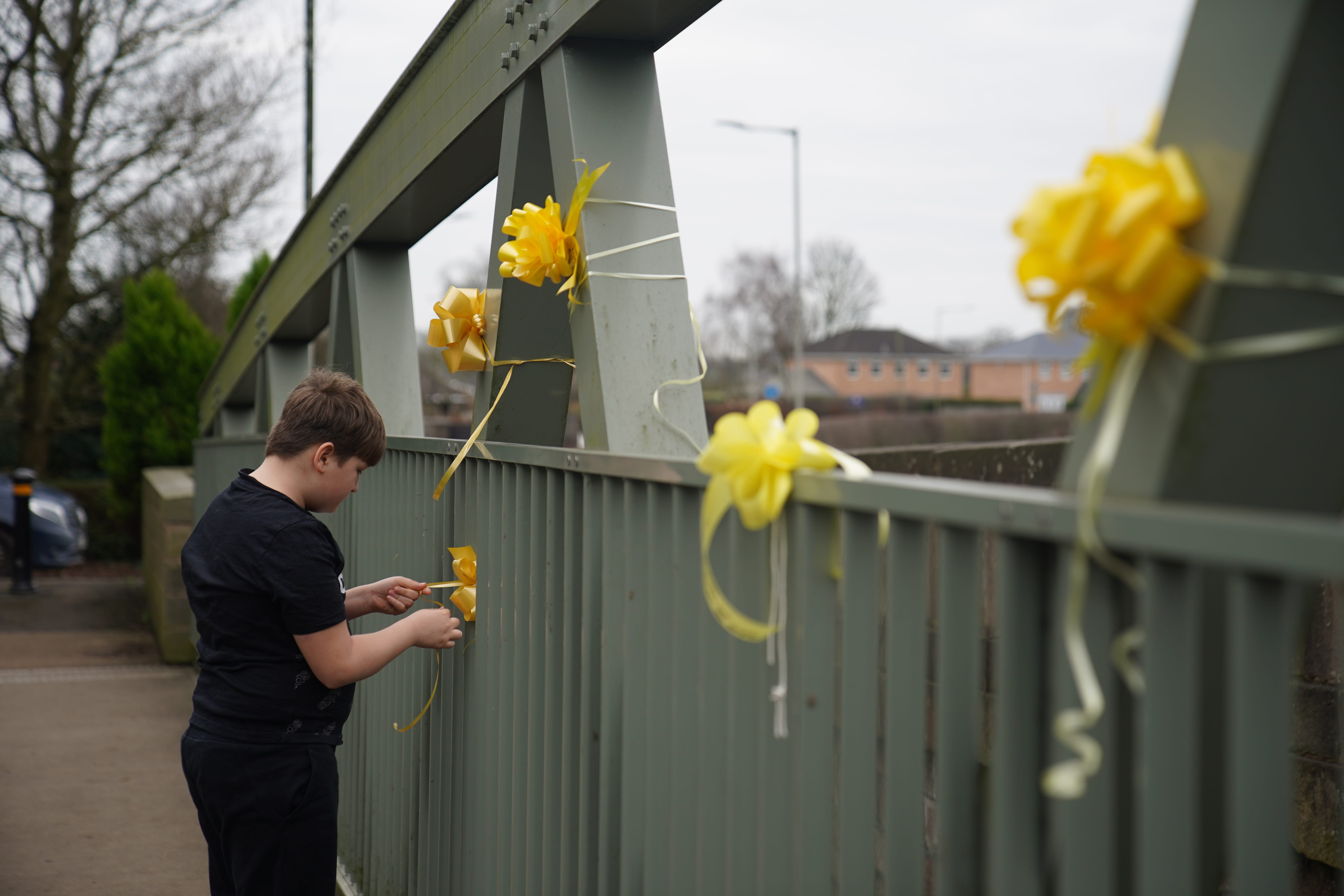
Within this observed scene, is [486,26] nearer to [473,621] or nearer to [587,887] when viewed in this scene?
[473,621]

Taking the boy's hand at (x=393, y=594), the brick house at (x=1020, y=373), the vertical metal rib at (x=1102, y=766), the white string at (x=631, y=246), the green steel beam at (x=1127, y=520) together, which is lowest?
the boy's hand at (x=393, y=594)

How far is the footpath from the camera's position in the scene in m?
4.09

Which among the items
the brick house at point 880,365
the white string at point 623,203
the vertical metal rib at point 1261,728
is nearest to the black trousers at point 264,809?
the white string at point 623,203

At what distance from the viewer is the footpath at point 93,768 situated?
409 cm

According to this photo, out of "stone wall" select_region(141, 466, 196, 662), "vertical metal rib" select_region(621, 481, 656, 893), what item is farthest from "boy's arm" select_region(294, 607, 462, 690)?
"stone wall" select_region(141, 466, 196, 662)

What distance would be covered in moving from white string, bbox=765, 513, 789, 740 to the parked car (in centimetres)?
1260

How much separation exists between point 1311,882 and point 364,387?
133 inches

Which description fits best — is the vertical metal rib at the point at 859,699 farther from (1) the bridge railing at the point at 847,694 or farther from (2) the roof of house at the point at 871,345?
(2) the roof of house at the point at 871,345

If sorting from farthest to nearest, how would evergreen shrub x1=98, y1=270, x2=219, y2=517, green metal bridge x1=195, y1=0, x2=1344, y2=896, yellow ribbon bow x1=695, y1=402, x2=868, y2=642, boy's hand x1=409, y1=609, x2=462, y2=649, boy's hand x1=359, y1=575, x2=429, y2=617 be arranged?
evergreen shrub x1=98, y1=270, x2=219, y2=517, boy's hand x1=359, y1=575, x2=429, y2=617, boy's hand x1=409, y1=609, x2=462, y2=649, yellow ribbon bow x1=695, y1=402, x2=868, y2=642, green metal bridge x1=195, y1=0, x2=1344, y2=896

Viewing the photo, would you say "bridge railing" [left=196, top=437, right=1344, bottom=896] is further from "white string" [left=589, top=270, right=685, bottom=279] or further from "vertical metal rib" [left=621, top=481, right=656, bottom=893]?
"white string" [left=589, top=270, right=685, bottom=279]

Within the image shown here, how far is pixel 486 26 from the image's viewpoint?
2.81 metres

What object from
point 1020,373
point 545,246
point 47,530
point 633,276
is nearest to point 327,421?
point 545,246

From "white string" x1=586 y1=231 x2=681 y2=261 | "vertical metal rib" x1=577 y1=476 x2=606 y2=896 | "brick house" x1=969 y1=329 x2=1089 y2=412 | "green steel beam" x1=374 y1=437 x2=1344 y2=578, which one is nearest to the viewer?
"green steel beam" x1=374 y1=437 x2=1344 y2=578

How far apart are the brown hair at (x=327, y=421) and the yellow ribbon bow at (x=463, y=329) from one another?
29cm
